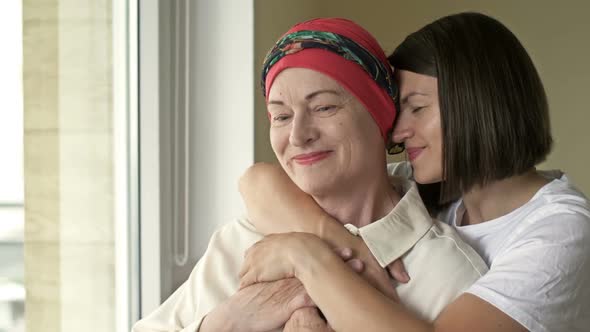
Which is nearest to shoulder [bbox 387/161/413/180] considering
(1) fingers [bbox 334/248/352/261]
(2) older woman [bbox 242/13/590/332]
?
(2) older woman [bbox 242/13/590/332]

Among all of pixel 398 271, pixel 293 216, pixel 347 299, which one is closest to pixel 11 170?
pixel 293 216

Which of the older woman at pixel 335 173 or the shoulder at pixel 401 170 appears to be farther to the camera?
the shoulder at pixel 401 170

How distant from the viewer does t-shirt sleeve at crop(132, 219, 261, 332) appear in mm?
1611

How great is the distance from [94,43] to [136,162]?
39cm

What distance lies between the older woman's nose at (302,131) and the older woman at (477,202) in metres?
0.18

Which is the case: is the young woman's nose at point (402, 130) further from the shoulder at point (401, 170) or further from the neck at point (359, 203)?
the shoulder at point (401, 170)

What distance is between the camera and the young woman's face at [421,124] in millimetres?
1606

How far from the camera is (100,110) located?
180 cm

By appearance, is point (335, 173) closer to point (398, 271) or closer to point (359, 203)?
point (359, 203)

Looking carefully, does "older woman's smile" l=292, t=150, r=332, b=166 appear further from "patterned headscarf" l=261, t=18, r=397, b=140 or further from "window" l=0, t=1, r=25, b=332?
"window" l=0, t=1, r=25, b=332

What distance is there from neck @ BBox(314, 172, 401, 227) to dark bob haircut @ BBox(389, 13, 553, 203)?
0.53ft

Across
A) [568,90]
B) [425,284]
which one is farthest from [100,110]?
[568,90]

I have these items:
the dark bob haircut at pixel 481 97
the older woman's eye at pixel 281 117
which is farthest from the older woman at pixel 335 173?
the dark bob haircut at pixel 481 97

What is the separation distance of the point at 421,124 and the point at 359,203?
0.77ft
